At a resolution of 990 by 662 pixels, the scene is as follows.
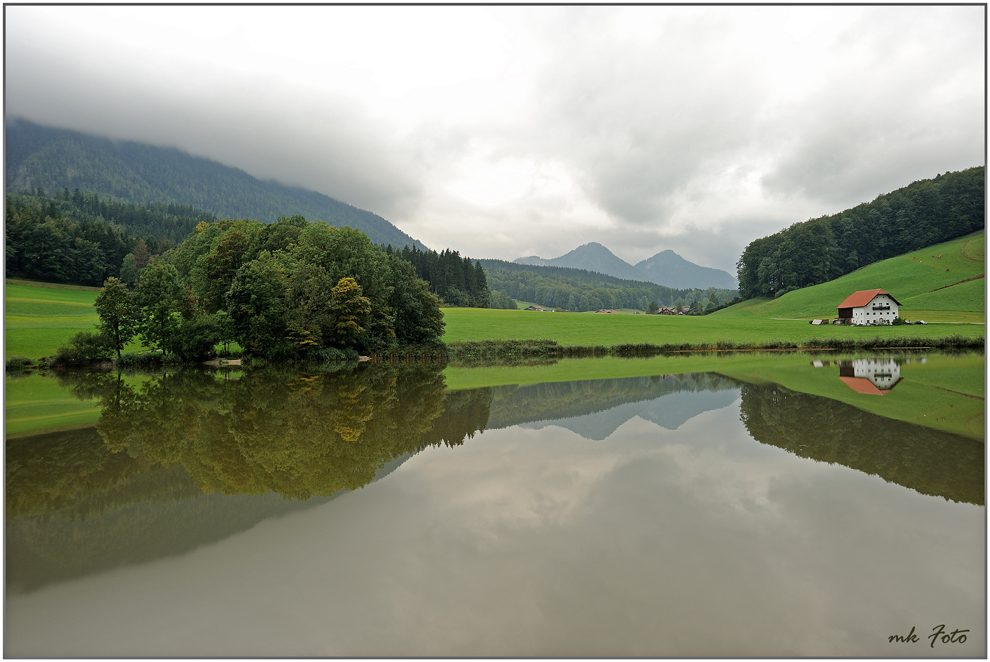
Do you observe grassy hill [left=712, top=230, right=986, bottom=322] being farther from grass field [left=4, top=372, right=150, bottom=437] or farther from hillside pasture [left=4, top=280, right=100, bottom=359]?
hillside pasture [left=4, top=280, right=100, bottom=359]

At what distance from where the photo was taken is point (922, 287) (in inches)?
3105

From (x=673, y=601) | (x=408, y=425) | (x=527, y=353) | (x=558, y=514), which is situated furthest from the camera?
(x=527, y=353)

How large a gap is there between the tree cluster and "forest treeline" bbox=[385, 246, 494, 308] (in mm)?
61731

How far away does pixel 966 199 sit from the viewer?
102375 millimetres

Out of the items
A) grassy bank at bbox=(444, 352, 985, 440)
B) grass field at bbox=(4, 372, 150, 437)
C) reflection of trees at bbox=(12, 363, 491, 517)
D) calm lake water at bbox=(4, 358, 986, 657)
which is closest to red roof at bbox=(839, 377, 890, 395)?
grassy bank at bbox=(444, 352, 985, 440)

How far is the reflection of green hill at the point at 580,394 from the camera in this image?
646 inches

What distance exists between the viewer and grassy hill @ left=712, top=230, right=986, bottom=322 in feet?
224

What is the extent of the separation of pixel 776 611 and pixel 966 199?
145225mm

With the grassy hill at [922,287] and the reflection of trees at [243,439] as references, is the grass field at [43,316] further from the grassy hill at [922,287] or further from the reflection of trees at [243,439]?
the grassy hill at [922,287]

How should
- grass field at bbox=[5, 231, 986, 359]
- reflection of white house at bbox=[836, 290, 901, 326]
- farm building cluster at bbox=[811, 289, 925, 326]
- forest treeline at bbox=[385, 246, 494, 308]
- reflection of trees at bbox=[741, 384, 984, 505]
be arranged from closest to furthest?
reflection of trees at bbox=[741, 384, 984, 505] < grass field at bbox=[5, 231, 986, 359] < farm building cluster at bbox=[811, 289, 925, 326] < reflection of white house at bbox=[836, 290, 901, 326] < forest treeline at bbox=[385, 246, 494, 308]

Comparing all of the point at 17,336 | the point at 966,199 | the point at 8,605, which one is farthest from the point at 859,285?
the point at 17,336

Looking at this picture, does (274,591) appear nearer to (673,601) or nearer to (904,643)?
(673,601)

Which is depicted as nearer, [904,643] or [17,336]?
[904,643]

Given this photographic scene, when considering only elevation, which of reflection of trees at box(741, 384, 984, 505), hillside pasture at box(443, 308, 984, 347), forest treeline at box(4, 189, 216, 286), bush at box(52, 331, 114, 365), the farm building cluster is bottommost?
reflection of trees at box(741, 384, 984, 505)
